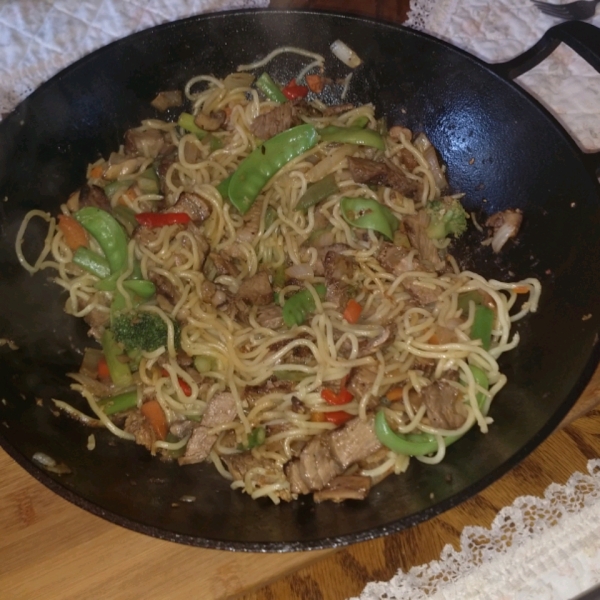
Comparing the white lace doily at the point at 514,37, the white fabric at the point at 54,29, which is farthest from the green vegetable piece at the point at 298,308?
the white fabric at the point at 54,29

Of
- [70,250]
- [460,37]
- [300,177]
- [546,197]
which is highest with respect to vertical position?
[460,37]

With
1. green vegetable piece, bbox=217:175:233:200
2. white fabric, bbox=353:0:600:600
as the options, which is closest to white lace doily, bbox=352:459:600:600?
white fabric, bbox=353:0:600:600

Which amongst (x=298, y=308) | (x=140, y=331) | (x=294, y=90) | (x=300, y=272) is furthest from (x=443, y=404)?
(x=294, y=90)

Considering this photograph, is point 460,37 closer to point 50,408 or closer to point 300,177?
point 300,177

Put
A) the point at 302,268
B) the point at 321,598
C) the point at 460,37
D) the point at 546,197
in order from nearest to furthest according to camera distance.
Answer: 1. the point at 321,598
2. the point at 546,197
3. the point at 302,268
4. the point at 460,37

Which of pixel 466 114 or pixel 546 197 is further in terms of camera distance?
pixel 466 114

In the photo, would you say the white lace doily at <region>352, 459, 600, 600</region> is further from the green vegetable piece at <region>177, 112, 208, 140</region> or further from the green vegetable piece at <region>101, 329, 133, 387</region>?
Answer: the green vegetable piece at <region>177, 112, 208, 140</region>

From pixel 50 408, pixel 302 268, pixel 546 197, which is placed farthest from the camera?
pixel 302 268

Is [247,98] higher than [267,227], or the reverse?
[247,98]

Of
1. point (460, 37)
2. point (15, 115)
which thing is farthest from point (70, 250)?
point (460, 37)
